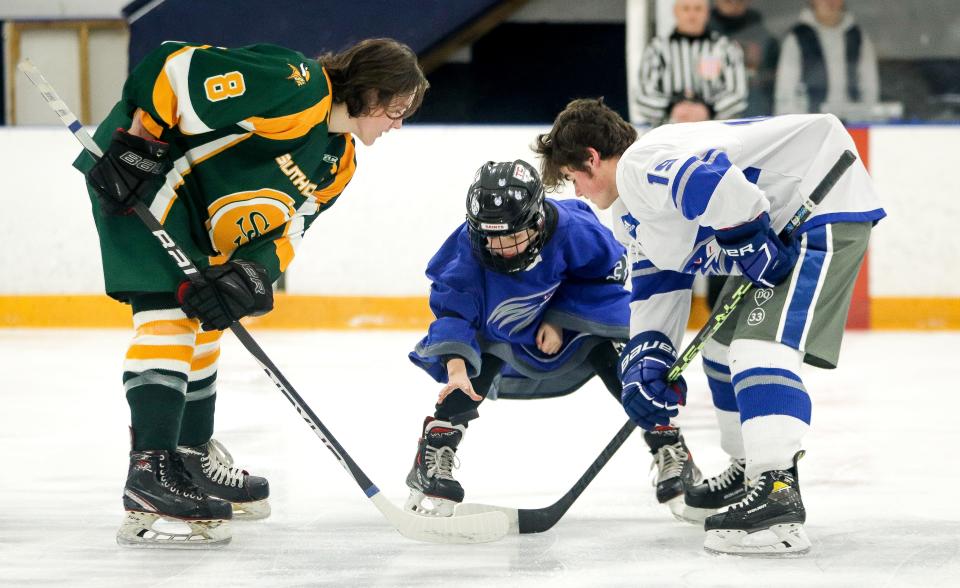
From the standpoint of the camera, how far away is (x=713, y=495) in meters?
2.16

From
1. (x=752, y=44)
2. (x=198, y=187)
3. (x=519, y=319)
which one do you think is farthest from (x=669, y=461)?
(x=752, y=44)

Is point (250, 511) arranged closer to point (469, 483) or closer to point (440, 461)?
point (440, 461)

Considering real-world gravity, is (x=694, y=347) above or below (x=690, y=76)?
below

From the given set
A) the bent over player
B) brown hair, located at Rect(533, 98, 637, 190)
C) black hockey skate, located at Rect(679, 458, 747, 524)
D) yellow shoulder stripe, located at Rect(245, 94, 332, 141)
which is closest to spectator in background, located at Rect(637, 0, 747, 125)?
the bent over player

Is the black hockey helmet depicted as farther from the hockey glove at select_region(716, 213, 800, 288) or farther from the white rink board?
the white rink board

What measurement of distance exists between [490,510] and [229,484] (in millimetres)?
453

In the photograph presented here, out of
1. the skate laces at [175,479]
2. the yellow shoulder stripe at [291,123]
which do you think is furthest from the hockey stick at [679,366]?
the yellow shoulder stripe at [291,123]

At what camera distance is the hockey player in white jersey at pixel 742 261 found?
6.16 feet

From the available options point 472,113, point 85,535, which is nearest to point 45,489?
point 85,535

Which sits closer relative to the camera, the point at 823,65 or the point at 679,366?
the point at 679,366

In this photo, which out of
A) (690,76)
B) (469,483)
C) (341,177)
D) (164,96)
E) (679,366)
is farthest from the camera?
(690,76)

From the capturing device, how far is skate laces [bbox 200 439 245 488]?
2191mm

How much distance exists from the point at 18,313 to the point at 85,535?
3.59 metres

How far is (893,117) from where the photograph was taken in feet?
18.3
